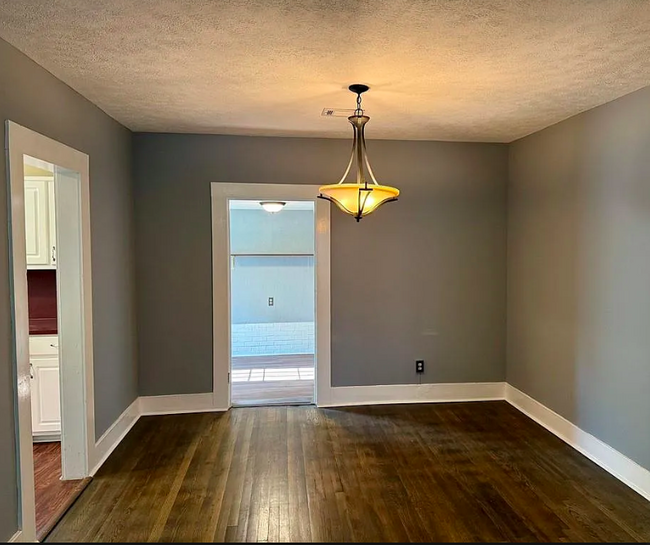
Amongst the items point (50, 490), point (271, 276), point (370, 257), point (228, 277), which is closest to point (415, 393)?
point (370, 257)

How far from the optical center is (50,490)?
8.93ft

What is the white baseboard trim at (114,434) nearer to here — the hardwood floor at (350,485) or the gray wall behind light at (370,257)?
the hardwood floor at (350,485)

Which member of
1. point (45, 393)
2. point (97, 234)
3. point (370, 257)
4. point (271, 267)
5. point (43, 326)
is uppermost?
point (97, 234)

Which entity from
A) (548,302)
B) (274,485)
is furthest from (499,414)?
(274,485)

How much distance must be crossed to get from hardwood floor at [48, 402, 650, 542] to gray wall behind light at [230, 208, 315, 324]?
12.2 ft

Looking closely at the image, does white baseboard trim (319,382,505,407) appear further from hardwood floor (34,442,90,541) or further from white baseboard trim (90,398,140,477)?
hardwood floor (34,442,90,541)

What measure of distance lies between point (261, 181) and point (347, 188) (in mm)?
1603

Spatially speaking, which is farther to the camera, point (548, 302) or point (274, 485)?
point (548, 302)

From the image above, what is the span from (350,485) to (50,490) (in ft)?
6.01

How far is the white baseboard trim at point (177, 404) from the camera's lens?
13.0 ft

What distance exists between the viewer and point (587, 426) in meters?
3.21

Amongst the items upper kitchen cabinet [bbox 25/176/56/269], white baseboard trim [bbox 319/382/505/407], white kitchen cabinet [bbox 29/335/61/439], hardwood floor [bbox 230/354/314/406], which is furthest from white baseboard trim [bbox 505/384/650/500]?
upper kitchen cabinet [bbox 25/176/56/269]

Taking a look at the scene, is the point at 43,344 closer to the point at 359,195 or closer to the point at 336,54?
the point at 359,195

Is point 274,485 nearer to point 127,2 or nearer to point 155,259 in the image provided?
point 155,259
